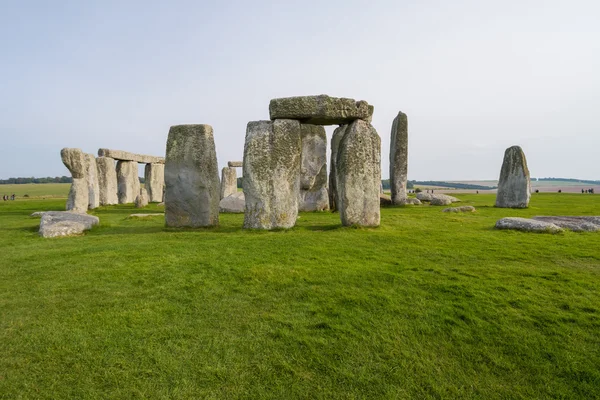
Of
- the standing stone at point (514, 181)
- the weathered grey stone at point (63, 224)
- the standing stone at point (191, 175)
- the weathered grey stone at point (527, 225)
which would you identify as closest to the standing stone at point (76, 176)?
the weathered grey stone at point (63, 224)

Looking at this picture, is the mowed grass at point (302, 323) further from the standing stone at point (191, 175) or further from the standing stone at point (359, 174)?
the standing stone at point (191, 175)

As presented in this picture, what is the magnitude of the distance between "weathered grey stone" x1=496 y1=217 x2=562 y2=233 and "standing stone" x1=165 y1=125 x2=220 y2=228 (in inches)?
283

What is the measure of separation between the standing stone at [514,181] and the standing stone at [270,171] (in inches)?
432

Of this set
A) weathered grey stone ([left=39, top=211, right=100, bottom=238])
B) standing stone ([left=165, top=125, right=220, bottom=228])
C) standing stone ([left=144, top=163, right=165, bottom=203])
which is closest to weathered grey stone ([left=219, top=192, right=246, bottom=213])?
standing stone ([left=165, top=125, right=220, bottom=228])

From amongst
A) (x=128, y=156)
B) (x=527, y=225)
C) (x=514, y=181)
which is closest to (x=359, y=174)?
(x=527, y=225)

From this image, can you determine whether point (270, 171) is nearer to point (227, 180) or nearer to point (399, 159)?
point (399, 159)

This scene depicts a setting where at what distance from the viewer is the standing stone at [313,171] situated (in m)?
15.2

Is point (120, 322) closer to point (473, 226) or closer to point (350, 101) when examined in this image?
point (350, 101)

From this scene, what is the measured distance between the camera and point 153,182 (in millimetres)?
24688

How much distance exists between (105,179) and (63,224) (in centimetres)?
1293

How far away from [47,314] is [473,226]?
362 inches

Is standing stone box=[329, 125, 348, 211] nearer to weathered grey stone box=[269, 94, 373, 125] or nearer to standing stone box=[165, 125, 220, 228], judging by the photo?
weathered grey stone box=[269, 94, 373, 125]

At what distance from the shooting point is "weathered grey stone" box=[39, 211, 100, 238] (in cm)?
848

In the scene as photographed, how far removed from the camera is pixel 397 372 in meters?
3.03
